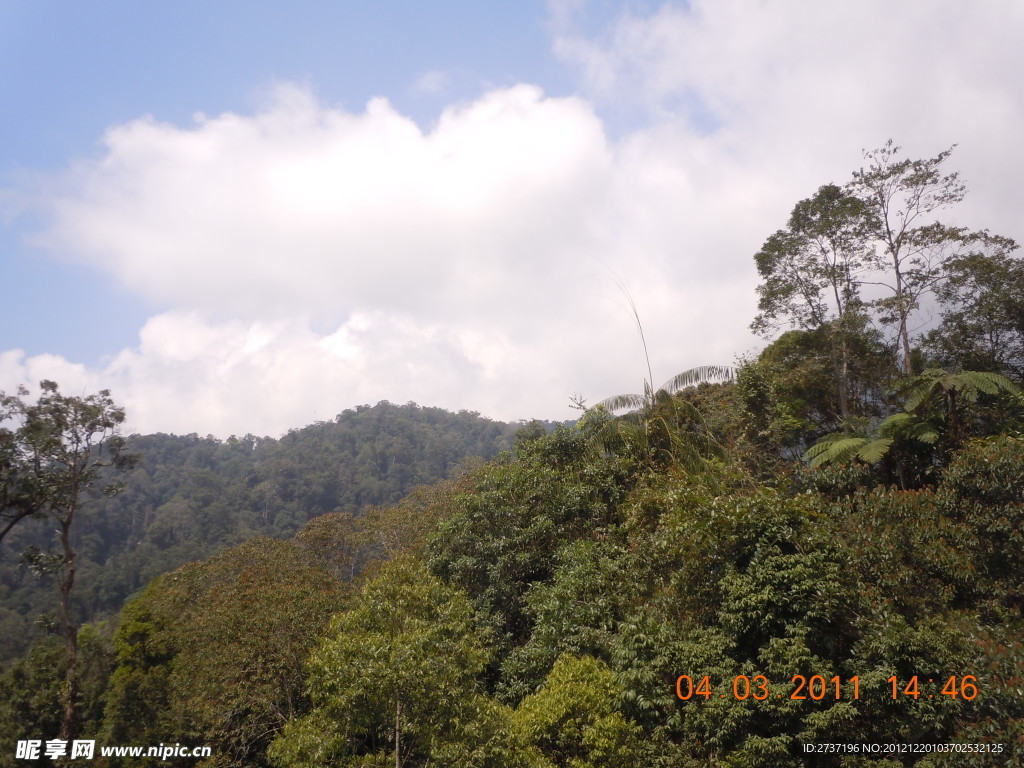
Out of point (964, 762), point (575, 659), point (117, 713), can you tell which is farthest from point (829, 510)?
point (117, 713)

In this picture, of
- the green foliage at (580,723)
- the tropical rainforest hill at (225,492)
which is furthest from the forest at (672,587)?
the tropical rainforest hill at (225,492)

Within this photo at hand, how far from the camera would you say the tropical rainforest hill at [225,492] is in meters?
49.7

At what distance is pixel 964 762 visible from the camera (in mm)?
6629

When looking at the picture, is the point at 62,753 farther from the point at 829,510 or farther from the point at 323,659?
the point at 829,510

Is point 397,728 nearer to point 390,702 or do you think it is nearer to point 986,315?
point 390,702

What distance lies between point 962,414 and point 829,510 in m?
5.38

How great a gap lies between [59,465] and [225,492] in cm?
6164

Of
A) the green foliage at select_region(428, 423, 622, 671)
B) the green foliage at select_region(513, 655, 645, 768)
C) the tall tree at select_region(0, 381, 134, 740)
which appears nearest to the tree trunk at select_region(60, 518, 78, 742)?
the tall tree at select_region(0, 381, 134, 740)

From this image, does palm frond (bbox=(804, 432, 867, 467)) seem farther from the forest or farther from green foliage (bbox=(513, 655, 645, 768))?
green foliage (bbox=(513, 655, 645, 768))

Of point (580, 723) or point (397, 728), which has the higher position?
point (397, 728)

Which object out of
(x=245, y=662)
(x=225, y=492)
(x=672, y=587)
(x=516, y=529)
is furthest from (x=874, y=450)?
(x=225, y=492)

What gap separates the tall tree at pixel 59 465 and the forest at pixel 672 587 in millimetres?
81

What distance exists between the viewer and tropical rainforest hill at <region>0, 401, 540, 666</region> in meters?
49.7

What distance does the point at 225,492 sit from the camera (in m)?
73.5
